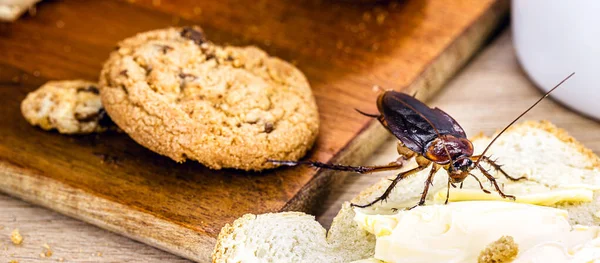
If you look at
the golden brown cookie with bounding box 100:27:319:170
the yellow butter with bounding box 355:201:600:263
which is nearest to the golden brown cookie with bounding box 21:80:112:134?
the golden brown cookie with bounding box 100:27:319:170

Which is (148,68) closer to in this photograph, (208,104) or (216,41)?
(208,104)

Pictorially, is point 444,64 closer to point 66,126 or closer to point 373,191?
point 373,191

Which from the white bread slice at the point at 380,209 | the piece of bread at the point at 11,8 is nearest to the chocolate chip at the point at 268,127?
the white bread slice at the point at 380,209

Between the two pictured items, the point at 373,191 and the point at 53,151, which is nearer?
the point at 373,191

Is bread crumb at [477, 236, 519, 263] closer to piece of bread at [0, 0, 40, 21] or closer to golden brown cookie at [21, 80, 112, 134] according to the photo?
golden brown cookie at [21, 80, 112, 134]

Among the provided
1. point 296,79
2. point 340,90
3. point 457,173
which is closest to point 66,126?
point 296,79

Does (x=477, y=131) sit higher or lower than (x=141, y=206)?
higher

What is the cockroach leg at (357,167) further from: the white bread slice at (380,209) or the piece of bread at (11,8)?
the piece of bread at (11,8)
